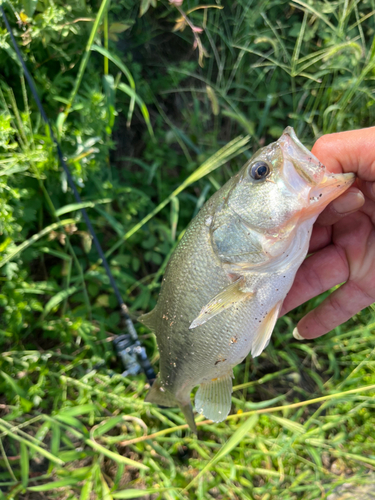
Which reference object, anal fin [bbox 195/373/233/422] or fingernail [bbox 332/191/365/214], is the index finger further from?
anal fin [bbox 195/373/233/422]

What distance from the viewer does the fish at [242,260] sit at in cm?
141

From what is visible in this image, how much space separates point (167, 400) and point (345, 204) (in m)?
1.50

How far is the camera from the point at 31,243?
217 cm

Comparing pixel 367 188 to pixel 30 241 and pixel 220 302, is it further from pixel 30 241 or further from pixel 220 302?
pixel 30 241

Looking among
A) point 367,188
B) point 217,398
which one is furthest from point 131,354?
point 367,188

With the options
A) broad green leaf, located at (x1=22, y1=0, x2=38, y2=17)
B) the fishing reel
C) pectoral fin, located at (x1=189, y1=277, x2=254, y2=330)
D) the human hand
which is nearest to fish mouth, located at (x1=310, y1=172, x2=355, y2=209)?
the human hand

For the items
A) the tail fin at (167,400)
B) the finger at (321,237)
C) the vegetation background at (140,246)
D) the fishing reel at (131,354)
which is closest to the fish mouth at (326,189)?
the finger at (321,237)

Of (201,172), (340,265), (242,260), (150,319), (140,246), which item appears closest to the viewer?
(242,260)

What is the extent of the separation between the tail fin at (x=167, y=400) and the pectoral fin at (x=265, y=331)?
0.61 m

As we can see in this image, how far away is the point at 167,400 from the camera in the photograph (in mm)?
1962

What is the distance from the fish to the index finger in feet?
0.78

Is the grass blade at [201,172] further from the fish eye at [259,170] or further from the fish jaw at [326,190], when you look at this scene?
the fish jaw at [326,190]

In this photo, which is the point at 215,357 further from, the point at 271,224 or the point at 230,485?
the point at 230,485

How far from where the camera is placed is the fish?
1.41 meters
